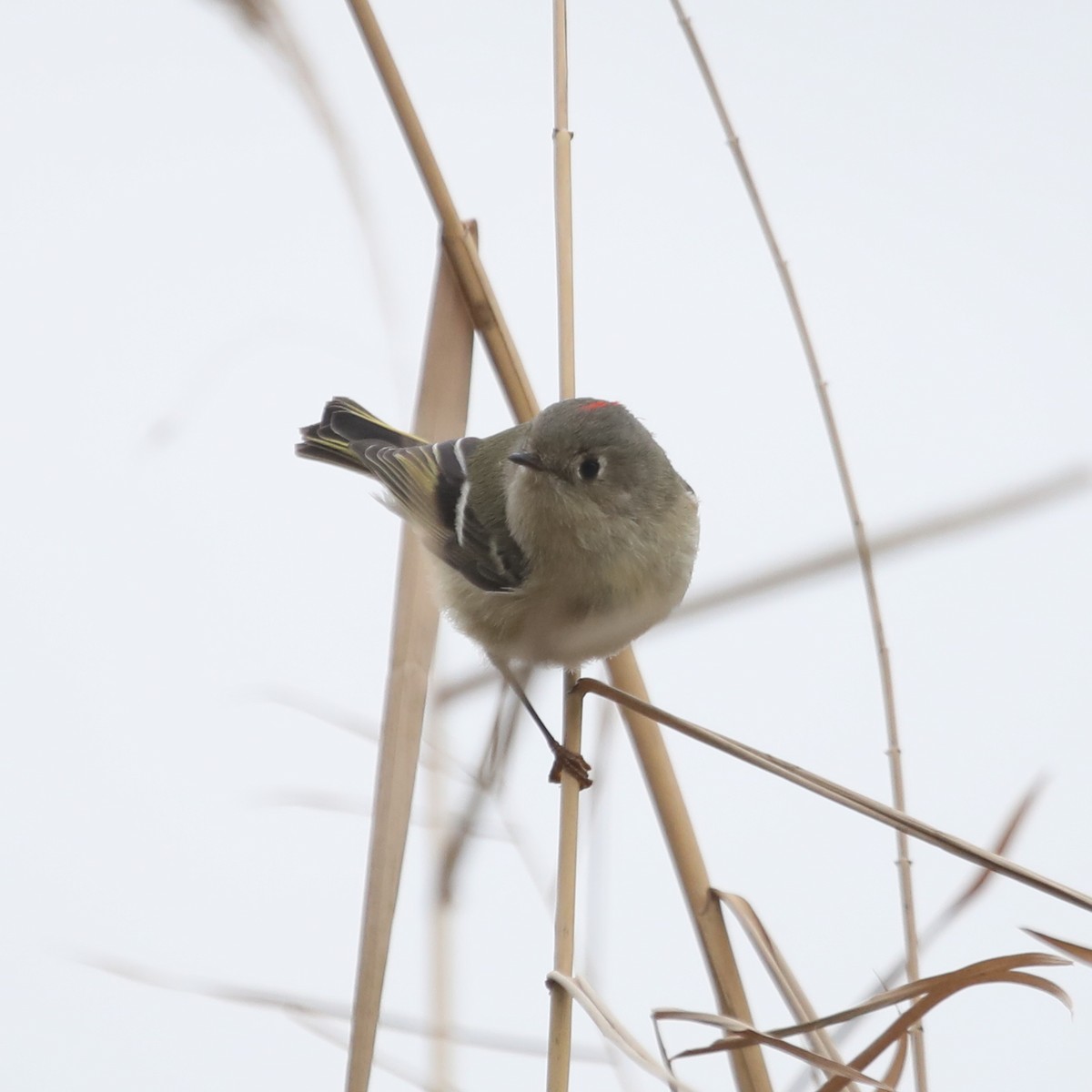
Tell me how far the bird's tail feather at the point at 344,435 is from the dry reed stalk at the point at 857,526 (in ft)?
2.39

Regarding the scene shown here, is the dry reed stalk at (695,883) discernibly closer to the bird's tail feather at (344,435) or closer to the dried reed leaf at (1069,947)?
the dried reed leaf at (1069,947)

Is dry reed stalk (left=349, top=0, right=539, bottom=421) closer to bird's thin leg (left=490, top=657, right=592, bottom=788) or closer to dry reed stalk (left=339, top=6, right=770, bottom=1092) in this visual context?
dry reed stalk (left=339, top=6, right=770, bottom=1092)

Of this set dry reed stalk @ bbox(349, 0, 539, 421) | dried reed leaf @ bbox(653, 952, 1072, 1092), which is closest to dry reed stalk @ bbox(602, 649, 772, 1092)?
dried reed leaf @ bbox(653, 952, 1072, 1092)

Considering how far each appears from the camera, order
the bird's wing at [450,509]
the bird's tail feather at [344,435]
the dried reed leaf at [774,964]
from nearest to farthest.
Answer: the dried reed leaf at [774,964]
the bird's wing at [450,509]
the bird's tail feather at [344,435]

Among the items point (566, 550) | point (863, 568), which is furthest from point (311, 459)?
point (863, 568)

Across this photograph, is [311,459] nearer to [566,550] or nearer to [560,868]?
[566,550]

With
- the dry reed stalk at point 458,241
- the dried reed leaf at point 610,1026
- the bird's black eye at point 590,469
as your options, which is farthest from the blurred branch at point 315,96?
the dried reed leaf at point 610,1026

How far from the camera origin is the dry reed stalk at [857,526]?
1.33 m

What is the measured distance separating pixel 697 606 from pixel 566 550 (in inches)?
14.4

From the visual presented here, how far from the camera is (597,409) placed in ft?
5.28

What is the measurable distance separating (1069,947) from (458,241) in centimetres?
101

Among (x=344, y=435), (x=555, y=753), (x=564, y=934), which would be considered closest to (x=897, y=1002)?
(x=564, y=934)

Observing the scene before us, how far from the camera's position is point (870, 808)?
105 centimetres

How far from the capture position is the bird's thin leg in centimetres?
134
